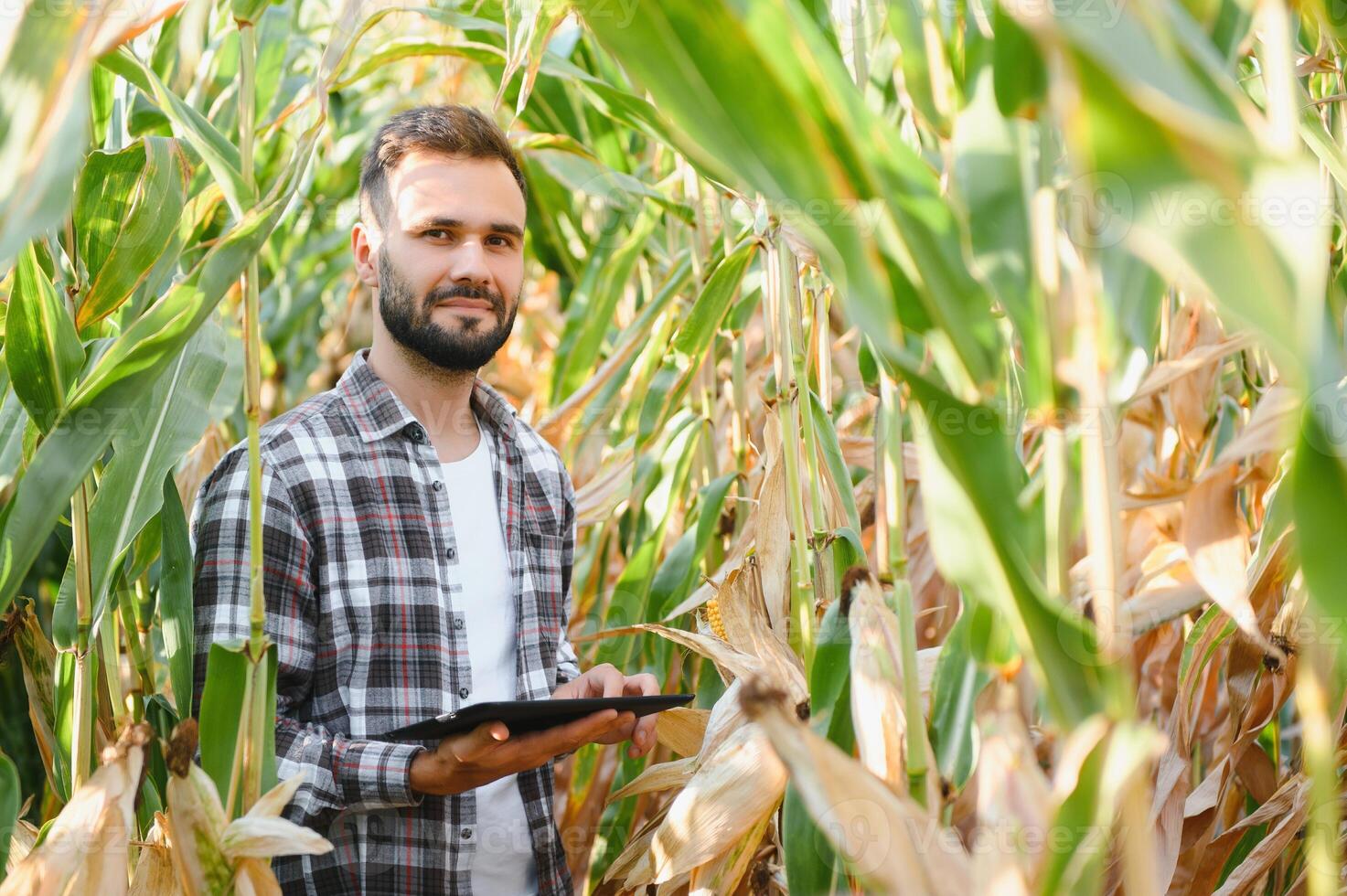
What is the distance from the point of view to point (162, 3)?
703 millimetres

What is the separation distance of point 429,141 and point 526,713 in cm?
66

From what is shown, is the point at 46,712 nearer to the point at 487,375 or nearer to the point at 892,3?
the point at 892,3

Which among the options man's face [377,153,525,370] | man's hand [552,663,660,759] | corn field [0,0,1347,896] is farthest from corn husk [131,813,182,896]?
man's face [377,153,525,370]

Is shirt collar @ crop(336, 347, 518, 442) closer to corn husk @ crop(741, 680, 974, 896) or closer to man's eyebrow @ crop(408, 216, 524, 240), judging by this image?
man's eyebrow @ crop(408, 216, 524, 240)

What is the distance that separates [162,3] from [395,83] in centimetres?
220

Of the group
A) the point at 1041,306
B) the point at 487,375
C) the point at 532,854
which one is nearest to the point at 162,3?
the point at 1041,306

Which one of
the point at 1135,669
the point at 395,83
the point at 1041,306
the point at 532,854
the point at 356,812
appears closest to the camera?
the point at 1041,306

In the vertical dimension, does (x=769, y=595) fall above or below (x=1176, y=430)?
below

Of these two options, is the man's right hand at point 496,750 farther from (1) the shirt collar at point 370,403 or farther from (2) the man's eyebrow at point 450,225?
(2) the man's eyebrow at point 450,225

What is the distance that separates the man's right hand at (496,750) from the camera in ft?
2.99

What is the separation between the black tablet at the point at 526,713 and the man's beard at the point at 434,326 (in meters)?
0.45
